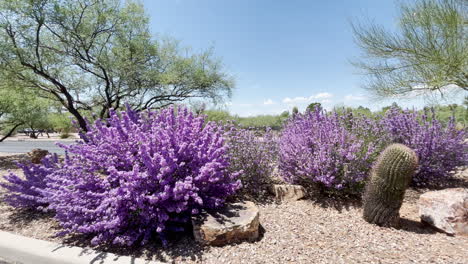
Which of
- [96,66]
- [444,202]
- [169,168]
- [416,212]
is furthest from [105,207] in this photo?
[96,66]

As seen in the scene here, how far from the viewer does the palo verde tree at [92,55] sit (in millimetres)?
6453

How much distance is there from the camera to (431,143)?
421 cm

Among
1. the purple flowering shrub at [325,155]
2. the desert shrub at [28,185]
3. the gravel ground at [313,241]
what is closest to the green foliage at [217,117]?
the purple flowering shrub at [325,155]

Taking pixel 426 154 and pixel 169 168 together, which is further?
pixel 426 154

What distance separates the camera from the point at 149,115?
3.66 metres

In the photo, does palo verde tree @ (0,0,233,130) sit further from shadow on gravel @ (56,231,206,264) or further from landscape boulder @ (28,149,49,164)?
shadow on gravel @ (56,231,206,264)

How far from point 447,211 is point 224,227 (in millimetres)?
2806

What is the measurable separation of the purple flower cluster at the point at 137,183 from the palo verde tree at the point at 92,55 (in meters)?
3.46

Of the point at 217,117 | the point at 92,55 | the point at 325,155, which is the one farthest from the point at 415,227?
the point at 92,55

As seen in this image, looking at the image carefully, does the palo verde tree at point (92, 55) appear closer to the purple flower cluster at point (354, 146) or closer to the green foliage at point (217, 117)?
the green foliage at point (217, 117)

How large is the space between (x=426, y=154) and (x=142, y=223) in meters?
4.96

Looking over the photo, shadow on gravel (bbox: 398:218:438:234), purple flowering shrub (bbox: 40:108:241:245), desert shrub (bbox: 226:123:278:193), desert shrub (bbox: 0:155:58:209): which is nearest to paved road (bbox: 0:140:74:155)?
desert shrub (bbox: 0:155:58:209)

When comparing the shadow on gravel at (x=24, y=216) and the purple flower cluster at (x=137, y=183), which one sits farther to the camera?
the shadow on gravel at (x=24, y=216)

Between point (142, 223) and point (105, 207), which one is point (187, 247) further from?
point (105, 207)
